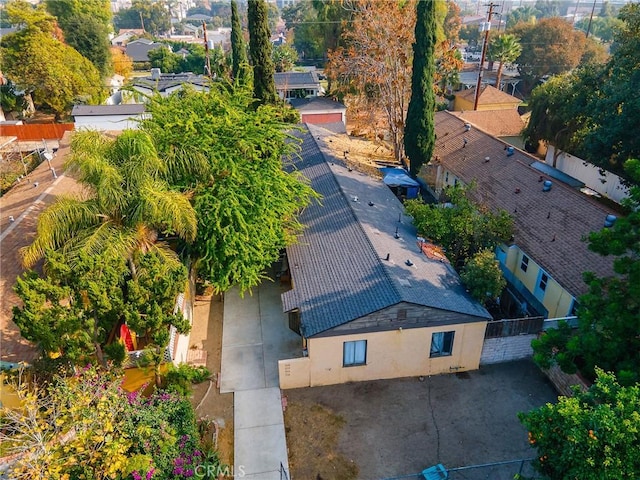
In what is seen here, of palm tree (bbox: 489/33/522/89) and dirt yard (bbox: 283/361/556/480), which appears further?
palm tree (bbox: 489/33/522/89)

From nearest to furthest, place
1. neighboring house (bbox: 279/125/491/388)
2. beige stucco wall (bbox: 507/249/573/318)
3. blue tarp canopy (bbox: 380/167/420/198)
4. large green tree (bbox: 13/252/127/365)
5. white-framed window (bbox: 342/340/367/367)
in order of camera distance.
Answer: large green tree (bbox: 13/252/127/365), neighboring house (bbox: 279/125/491/388), white-framed window (bbox: 342/340/367/367), beige stucco wall (bbox: 507/249/573/318), blue tarp canopy (bbox: 380/167/420/198)

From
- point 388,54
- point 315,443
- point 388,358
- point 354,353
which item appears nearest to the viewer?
point 315,443

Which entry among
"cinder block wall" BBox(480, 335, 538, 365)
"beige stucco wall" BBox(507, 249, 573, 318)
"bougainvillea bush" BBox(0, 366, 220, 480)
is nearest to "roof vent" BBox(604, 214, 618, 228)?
"beige stucco wall" BBox(507, 249, 573, 318)

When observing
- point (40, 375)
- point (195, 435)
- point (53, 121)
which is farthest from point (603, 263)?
point (53, 121)

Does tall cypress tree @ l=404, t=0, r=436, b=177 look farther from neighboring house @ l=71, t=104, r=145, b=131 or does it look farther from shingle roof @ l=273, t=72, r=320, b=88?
shingle roof @ l=273, t=72, r=320, b=88

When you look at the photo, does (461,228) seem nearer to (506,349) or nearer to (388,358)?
(506,349)

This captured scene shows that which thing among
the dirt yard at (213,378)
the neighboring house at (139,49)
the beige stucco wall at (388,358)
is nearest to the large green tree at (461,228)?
the beige stucco wall at (388,358)

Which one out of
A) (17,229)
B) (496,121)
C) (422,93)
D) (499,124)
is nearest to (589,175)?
(499,124)
